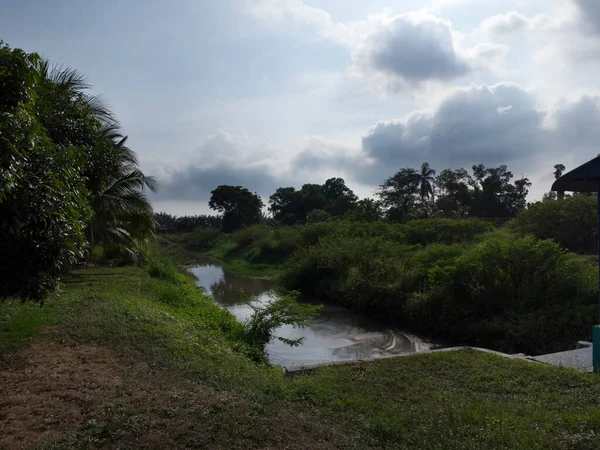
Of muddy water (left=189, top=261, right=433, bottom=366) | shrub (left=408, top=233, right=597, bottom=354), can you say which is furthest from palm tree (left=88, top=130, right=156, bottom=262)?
shrub (left=408, top=233, right=597, bottom=354)

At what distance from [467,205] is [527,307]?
34.9 m

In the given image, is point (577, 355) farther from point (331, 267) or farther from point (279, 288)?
point (279, 288)

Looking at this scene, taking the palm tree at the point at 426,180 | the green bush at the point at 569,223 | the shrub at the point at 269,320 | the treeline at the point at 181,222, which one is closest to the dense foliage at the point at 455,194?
the palm tree at the point at 426,180

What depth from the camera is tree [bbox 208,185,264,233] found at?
7000 centimetres

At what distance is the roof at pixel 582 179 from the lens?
727 cm

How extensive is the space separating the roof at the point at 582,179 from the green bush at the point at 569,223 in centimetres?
1643

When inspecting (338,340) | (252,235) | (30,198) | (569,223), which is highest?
(252,235)

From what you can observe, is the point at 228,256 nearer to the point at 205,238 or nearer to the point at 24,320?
the point at 205,238

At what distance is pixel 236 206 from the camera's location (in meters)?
70.4

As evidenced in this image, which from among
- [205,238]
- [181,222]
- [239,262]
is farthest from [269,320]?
[181,222]

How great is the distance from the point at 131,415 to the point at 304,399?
1962 millimetres

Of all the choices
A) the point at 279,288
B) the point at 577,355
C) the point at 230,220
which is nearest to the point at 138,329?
the point at 577,355

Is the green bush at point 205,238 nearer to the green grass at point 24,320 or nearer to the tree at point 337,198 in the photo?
the tree at point 337,198

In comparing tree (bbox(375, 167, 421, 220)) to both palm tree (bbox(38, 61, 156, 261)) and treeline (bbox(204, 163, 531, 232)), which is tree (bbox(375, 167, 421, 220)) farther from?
palm tree (bbox(38, 61, 156, 261))
